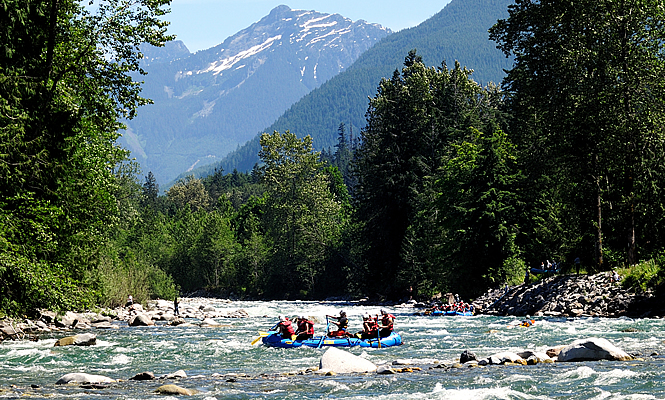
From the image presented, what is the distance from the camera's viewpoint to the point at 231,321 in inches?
1532

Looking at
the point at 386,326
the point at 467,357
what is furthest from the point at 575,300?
the point at 467,357

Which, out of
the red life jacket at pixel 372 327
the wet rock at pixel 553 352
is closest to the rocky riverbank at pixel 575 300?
the wet rock at pixel 553 352

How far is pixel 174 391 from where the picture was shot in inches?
562

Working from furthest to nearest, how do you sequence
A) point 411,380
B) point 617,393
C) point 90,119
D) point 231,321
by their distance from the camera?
point 231,321 → point 90,119 → point 411,380 → point 617,393

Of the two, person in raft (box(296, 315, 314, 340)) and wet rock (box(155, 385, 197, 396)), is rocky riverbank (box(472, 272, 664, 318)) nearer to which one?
person in raft (box(296, 315, 314, 340))

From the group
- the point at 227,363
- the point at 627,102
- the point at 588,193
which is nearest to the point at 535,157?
the point at 588,193

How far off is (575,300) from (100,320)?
2414 centimetres

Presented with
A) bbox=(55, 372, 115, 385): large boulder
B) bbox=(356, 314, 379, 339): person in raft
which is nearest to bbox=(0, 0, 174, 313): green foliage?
bbox=(55, 372, 115, 385): large boulder

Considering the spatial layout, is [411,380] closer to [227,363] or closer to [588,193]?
[227,363]

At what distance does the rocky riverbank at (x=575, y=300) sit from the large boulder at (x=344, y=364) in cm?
1399

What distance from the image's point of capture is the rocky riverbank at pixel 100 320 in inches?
1063

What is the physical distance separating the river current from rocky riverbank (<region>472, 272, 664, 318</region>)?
1461 mm

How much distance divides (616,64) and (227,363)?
20770 mm

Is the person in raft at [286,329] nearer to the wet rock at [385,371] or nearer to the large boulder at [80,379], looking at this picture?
the wet rock at [385,371]
